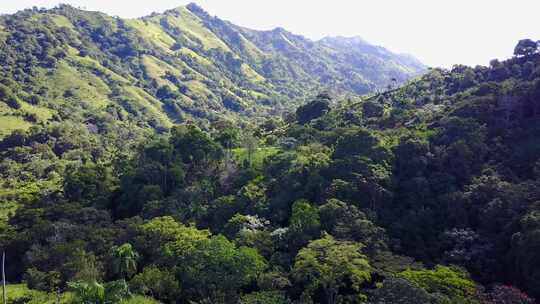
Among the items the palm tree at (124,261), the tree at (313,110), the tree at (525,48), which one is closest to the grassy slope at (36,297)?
the palm tree at (124,261)

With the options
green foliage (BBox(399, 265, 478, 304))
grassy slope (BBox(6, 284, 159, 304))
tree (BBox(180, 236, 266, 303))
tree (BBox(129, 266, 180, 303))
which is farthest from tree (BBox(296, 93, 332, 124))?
grassy slope (BBox(6, 284, 159, 304))

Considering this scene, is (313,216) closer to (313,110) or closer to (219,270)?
(219,270)

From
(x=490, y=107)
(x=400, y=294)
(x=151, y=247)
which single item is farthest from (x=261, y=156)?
(x=400, y=294)

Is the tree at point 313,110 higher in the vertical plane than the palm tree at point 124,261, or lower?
higher

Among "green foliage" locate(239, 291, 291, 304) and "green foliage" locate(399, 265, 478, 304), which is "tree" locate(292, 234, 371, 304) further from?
"green foliage" locate(399, 265, 478, 304)

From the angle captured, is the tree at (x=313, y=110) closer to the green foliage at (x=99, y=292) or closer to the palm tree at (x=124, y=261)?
the palm tree at (x=124, y=261)

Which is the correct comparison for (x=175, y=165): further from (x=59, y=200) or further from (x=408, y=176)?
(x=408, y=176)
